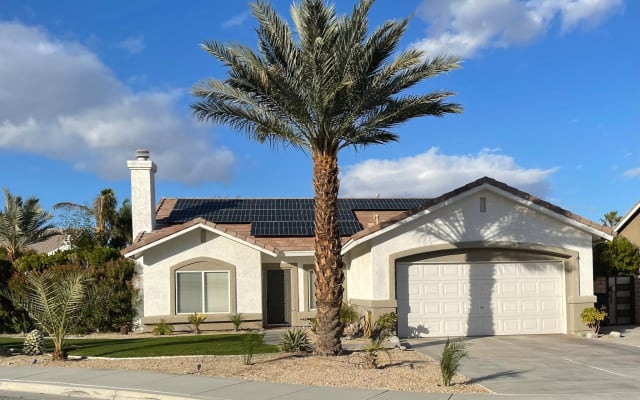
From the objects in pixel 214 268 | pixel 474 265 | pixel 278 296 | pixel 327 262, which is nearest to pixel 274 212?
pixel 278 296

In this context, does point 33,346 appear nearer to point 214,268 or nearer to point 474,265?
point 214,268

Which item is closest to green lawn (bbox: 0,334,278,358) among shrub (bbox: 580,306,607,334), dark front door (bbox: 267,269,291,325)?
dark front door (bbox: 267,269,291,325)

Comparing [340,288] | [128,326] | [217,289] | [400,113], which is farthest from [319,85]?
[128,326]

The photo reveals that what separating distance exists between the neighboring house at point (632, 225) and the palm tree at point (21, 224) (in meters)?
27.4

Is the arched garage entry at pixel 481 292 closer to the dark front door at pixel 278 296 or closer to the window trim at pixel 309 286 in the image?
the window trim at pixel 309 286

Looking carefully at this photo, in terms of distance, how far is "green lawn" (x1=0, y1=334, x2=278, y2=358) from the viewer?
15398mm

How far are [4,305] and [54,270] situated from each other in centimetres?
241

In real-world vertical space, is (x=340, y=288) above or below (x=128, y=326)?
above

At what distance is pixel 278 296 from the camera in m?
23.2


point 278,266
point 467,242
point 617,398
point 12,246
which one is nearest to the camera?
point 617,398

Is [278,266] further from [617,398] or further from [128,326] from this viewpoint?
[617,398]

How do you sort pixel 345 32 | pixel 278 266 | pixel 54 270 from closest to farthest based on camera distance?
pixel 345 32 → pixel 54 270 → pixel 278 266

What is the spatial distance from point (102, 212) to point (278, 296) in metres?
15.0

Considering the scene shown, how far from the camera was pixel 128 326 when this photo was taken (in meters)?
21.5
